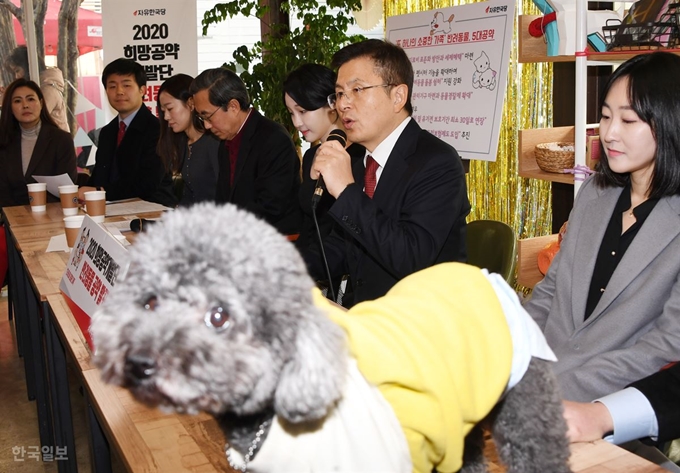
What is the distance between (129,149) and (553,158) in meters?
2.66

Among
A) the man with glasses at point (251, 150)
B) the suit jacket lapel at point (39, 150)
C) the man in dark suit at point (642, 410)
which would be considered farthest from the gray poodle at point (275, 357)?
the suit jacket lapel at point (39, 150)

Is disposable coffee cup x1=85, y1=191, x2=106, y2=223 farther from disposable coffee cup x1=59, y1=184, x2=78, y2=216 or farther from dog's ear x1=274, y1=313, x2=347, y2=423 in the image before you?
dog's ear x1=274, y1=313, x2=347, y2=423

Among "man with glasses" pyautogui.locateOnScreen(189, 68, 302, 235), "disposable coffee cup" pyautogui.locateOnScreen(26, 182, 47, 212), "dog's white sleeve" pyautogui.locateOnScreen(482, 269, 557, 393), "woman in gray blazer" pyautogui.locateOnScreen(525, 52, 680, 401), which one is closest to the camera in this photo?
"dog's white sleeve" pyautogui.locateOnScreen(482, 269, 557, 393)

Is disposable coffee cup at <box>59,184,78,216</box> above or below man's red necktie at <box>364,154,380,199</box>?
below

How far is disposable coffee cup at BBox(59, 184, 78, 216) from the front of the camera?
345cm

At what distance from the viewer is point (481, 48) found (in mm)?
3625

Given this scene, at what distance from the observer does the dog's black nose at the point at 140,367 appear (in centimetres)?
70

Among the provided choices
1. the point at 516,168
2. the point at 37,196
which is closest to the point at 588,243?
the point at 516,168

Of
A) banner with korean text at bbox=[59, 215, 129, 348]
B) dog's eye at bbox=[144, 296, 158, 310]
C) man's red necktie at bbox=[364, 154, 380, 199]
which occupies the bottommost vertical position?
banner with korean text at bbox=[59, 215, 129, 348]

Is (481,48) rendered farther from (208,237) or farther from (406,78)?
(208,237)

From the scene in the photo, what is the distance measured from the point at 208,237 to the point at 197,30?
18.4ft

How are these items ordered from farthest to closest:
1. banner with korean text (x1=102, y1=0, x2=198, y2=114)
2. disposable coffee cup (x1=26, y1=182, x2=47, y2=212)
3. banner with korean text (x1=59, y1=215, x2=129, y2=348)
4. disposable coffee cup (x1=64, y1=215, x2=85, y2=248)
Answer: banner with korean text (x1=102, y1=0, x2=198, y2=114), disposable coffee cup (x1=26, y1=182, x2=47, y2=212), disposable coffee cup (x1=64, y1=215, x2=85, y2=248), banner with korean text (x1=59, y1=215, x2=129, y2=348)

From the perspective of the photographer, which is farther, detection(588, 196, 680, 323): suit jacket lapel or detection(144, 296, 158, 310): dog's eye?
detection(588, 196, 680, 323): suit jacket lapel

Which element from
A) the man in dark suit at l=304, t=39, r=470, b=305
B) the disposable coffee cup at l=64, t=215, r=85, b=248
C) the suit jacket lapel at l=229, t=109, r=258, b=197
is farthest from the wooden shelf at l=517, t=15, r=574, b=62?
the disposable coffee cup at l=64, t=215, r=85, b=248
